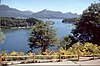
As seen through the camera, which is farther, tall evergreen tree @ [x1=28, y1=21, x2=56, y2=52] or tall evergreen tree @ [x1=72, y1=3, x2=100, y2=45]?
tall evergreen tree @ [x1=28, y1=21, x2=56, y2=52]

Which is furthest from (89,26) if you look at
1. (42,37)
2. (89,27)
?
(42,37)

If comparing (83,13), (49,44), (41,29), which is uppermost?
(83,13)

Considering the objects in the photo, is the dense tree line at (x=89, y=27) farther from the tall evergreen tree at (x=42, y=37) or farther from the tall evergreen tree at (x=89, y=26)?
the tall evergreen tree at (x=42, y=37)

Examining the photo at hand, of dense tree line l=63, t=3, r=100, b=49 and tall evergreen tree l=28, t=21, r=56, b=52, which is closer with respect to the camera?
dense tree line l=63, t=3, r=100, b=49

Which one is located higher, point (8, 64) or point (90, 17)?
point (90, 17)

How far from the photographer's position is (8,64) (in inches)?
512

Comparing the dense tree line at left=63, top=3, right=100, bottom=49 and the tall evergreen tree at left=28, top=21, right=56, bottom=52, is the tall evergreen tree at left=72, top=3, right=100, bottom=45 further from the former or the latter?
the tall evergreen tree at left=28, top=21, right=56, bottom=52

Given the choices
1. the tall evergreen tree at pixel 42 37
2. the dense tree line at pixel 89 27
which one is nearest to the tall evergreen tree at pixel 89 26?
the dense tree line at pixel 89 27

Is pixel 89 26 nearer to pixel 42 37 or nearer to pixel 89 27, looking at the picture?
pixel 89 27

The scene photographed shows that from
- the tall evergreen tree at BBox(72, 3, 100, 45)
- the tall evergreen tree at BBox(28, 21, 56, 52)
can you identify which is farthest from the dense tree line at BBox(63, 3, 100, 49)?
the tall evergreen tree at BBox(28, 21, 56, 52)

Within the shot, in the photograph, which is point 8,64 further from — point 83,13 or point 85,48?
point 83,13

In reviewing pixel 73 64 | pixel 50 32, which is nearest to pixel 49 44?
pixel 50 32

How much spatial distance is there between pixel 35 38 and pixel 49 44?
2.60 meters

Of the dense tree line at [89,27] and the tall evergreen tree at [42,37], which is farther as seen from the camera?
the tall evergreen tree at [42,37]
